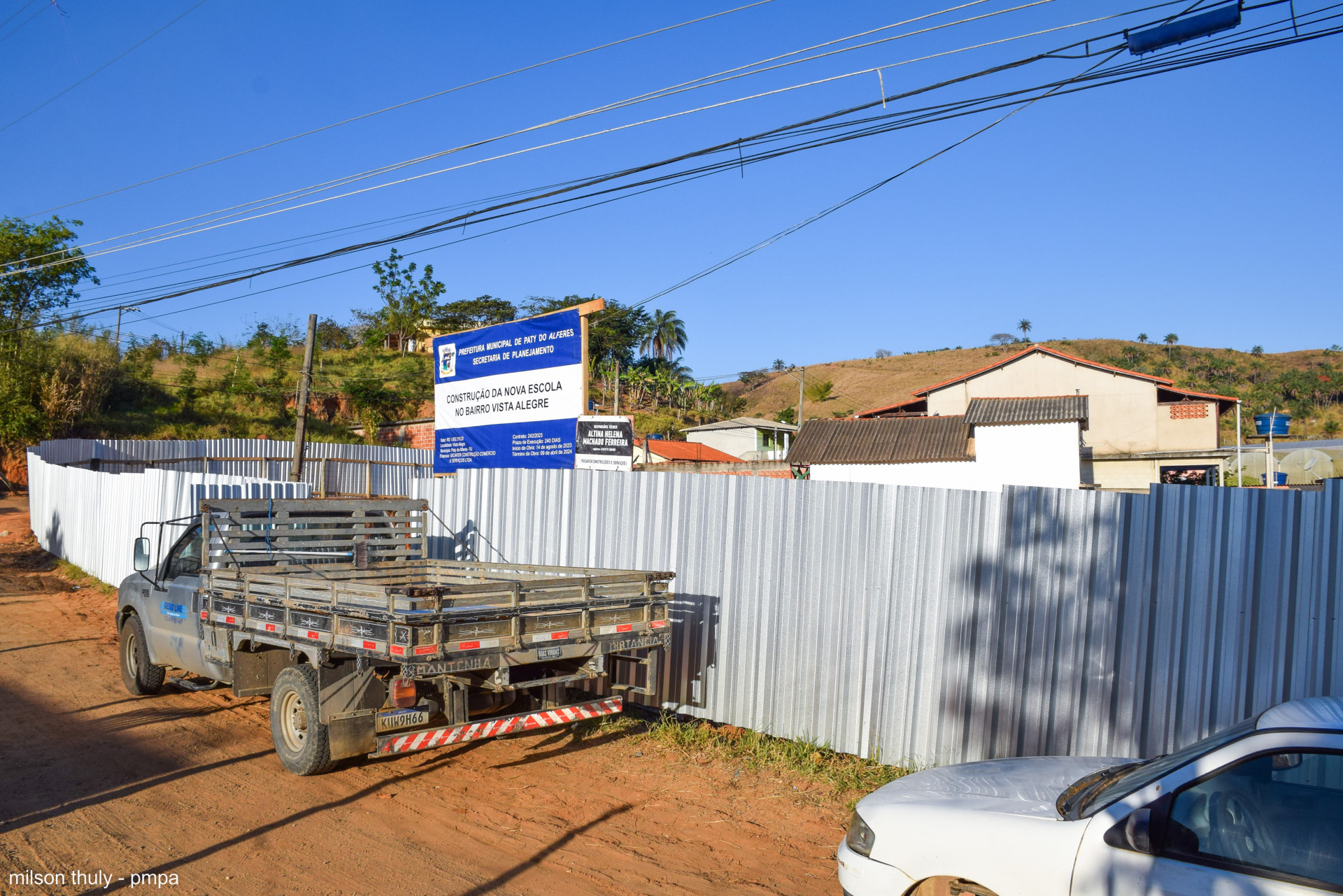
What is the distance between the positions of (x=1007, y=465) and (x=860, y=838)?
81.6 feet

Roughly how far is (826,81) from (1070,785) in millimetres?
7109

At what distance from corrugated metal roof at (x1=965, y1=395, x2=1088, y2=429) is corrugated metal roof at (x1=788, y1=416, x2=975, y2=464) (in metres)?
0.71

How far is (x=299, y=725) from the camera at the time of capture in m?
6.89

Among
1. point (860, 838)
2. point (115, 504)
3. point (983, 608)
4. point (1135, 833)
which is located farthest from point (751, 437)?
point (1135, 833)

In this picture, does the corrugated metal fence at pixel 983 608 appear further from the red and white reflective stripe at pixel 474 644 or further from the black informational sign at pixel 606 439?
the red and white reflective stripe at pixel 474 644

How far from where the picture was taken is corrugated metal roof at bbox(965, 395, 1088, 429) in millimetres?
26234

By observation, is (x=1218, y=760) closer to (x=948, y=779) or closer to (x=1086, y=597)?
(x=948, y=779)

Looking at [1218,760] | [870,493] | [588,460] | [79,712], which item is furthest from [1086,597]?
[79,712]

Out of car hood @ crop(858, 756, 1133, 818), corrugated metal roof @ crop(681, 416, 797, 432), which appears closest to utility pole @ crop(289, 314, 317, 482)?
car hood @ crop(858, 756, 1133, 818)

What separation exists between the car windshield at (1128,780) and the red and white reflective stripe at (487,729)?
3.94 meters

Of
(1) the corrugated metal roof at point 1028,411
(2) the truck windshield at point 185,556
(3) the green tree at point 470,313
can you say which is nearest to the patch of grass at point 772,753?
(2) the truck windshield at point 185,556

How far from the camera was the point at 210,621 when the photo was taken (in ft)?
25.1

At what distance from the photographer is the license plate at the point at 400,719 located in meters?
6.04

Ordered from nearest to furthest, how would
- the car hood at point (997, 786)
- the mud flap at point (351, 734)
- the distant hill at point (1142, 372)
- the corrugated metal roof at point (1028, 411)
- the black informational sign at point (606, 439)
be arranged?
the car hood at point (997, 786)
the mud flap at point (351, 734)
the black informational sign at point (606, 439)
the corrugated metal roof at point (1028, 411)
the distant hill at point (1142, 372)
